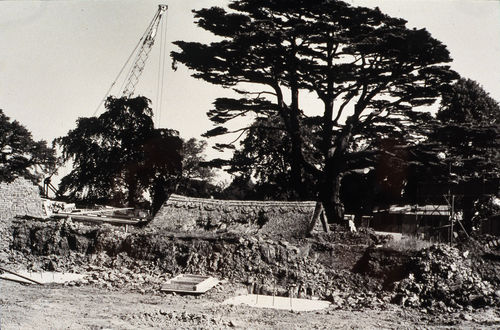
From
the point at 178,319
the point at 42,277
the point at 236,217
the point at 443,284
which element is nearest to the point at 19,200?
the point at 42,277

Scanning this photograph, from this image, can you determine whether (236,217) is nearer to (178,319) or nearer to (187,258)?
(187,258)

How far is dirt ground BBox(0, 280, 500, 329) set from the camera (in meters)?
11.2

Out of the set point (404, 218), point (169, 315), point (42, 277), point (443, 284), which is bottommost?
point (42, 277)

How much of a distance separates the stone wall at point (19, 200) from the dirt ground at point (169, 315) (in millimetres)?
8754

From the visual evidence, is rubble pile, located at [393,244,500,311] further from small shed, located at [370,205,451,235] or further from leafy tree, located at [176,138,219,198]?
leafy tree, located at [176,138,219,198]

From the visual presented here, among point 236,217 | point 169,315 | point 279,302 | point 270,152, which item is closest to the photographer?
point 169,315

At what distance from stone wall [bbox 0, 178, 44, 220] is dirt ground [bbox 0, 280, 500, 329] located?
28.7 feet

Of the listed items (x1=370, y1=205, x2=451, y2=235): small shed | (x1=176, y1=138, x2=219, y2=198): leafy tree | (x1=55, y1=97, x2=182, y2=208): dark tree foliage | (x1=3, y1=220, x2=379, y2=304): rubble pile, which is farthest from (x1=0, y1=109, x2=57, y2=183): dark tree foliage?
(x1=370, y1=205, x2=451, y2=235): small shed

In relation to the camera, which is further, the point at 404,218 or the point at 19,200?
the point at 404,218

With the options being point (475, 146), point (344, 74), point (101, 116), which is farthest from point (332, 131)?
point (101, 116)

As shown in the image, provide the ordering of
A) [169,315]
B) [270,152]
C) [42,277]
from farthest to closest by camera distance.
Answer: [270,152]
[42,277]
[169,315]

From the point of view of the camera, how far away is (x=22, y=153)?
1903 inches

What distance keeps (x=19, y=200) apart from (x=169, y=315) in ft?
47.2

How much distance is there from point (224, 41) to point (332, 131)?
7923 millimetres
